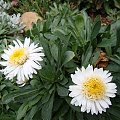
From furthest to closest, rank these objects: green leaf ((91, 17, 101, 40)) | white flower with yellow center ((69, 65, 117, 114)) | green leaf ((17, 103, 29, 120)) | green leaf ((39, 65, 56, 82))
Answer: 1. green leaf ((17, 103, 29, 120))
2. green leaf ((91, 17, 101, 40))
3. green leaf ((39, 65, 56, 82))
4. white flower with yellow center ((69, 65, 117, 114))

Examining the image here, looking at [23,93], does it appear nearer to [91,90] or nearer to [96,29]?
[91,90]

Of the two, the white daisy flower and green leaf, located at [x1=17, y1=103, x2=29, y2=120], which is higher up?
the white daisy flower

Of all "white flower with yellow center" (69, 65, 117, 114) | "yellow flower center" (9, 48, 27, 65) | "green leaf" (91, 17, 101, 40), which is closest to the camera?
"white flower with yellow center" (69, 65, 117, 114)

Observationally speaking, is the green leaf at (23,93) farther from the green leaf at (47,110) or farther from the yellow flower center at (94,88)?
the yellow flower center at (94,88)

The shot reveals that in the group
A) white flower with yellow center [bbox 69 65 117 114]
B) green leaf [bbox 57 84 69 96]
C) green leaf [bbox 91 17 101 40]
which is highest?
green leaf [bbox 91 17 101 40]

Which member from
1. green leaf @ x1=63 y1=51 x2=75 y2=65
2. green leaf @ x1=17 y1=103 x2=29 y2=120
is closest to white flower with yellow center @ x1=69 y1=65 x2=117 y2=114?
green leaf @ x1=63 y1=51 x2=75 y2=65

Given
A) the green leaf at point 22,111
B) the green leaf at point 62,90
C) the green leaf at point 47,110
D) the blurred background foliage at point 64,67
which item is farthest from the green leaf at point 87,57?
the green leaf at point 22,111

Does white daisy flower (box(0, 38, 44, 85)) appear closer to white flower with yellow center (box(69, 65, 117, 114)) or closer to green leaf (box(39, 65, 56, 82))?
green leaf (box(39, 65, 56, 82))
